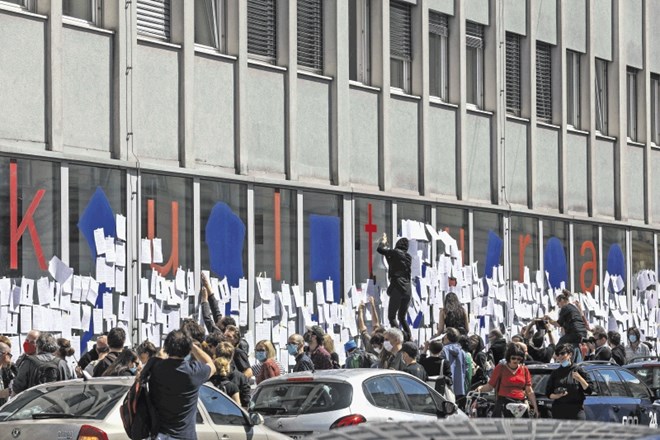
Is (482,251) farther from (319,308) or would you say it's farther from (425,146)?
(319,308)

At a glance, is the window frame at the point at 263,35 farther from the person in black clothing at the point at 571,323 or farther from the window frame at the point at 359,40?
the person in black clothing at the point at 571,323

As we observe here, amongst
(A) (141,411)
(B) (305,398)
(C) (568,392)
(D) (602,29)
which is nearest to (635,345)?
(D) (602,29)

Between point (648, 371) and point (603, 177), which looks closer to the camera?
point (648, 371)

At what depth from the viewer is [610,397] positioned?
20.5 meters

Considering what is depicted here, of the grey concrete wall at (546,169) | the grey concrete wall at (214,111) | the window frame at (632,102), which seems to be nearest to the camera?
the grey concrete wall at (214,111)

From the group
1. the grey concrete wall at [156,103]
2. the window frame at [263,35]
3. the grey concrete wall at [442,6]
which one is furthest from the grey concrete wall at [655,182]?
the grey concrete wall at [156,103]

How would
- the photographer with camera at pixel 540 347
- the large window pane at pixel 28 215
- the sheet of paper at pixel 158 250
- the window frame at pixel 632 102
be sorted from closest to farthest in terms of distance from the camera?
1. the large window pane at pixel 28 215
2. the sheet of paper at pixel 158 250
3. the photographer with camera at pixel 540 347
4. the window frame at pixel 632 102

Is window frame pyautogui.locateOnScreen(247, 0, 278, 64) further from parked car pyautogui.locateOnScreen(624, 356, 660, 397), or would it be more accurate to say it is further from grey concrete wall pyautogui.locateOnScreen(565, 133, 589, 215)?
grey concrete wall pyautogui.locateOnScreen(565, 133, 589, 215)

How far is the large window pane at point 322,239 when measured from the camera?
1070 inches

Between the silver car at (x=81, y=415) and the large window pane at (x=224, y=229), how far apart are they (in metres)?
11.1

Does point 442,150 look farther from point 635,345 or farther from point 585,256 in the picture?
point 585,256

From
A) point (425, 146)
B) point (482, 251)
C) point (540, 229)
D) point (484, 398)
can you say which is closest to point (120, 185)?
point (484, 398)

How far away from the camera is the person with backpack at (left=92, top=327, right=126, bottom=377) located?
1636 cm

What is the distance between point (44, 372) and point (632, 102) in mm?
27258
